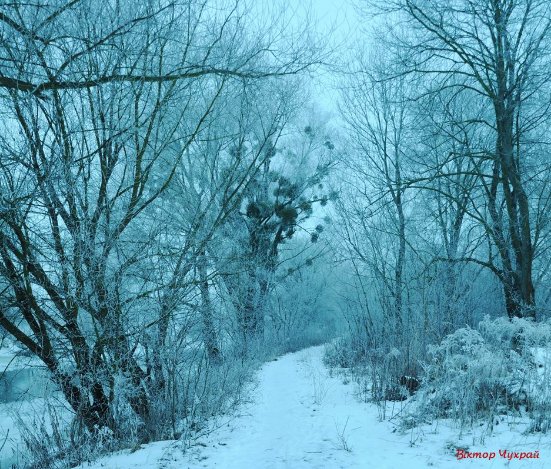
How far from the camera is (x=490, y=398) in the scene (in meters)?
4.48

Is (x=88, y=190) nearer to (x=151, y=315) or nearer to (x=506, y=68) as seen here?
(x=151, y=315)

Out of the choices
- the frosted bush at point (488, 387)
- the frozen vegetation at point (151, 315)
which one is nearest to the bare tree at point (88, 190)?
the frozen vegetation at point (151, 315)

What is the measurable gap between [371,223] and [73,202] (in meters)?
8.34

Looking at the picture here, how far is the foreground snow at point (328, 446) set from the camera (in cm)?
339

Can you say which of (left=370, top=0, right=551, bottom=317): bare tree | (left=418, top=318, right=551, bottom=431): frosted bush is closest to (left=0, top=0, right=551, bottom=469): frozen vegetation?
(left=418, top=318, right=551, bottom=431): frosted bush

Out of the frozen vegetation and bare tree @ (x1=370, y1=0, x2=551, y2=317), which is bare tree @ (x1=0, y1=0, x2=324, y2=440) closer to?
the frozen vegetation

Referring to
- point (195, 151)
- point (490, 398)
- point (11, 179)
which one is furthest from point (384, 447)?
point (195, 151)

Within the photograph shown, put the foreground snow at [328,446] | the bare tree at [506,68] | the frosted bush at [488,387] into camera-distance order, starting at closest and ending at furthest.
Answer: the foreground snow at [328,446], the frosted bush at [488,387], the bare tree at [506,68]

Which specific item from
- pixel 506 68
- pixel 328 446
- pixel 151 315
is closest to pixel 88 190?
pixel 151 315

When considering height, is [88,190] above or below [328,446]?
above

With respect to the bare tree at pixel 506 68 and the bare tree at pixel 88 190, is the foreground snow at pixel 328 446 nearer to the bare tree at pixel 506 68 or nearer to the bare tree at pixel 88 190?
the bare tree at pixel 88 190

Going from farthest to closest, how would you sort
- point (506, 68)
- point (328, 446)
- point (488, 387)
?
point (506, 68) → point (488, 387) → point (328, 446)

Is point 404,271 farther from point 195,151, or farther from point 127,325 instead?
point 127,325

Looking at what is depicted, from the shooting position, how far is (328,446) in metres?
3.98
